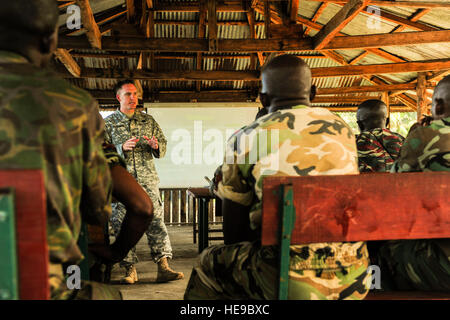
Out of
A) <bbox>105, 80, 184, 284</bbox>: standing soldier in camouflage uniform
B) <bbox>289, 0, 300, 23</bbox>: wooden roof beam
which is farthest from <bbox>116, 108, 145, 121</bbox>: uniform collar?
<bbox>289, 0, 300, 23</bbox>: wooden roof beam

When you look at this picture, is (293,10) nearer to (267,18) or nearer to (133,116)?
(267,18)

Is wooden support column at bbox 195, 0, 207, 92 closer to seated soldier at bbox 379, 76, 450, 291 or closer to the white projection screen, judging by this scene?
the white projection screen

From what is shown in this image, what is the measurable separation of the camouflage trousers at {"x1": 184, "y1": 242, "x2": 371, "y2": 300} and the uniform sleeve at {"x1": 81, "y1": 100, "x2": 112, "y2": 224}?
523 mm

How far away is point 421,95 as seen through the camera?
8555 millimetres

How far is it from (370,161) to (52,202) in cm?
297

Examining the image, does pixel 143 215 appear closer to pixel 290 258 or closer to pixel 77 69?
pixel 290 258

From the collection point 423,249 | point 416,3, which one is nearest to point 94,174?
point 423,249

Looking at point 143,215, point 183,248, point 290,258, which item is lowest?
point 183,248

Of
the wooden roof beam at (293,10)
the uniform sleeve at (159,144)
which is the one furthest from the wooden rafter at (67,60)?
the wooden roof beam at (293,10)

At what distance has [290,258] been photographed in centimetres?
137

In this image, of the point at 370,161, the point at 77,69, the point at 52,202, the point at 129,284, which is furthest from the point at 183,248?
the point at 52,202

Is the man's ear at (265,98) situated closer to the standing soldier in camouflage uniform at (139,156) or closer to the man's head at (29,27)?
the man's head at (29,27)

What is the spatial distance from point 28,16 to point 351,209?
1.15 metres

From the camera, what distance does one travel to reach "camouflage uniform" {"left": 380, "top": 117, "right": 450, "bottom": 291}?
173 centimetres
